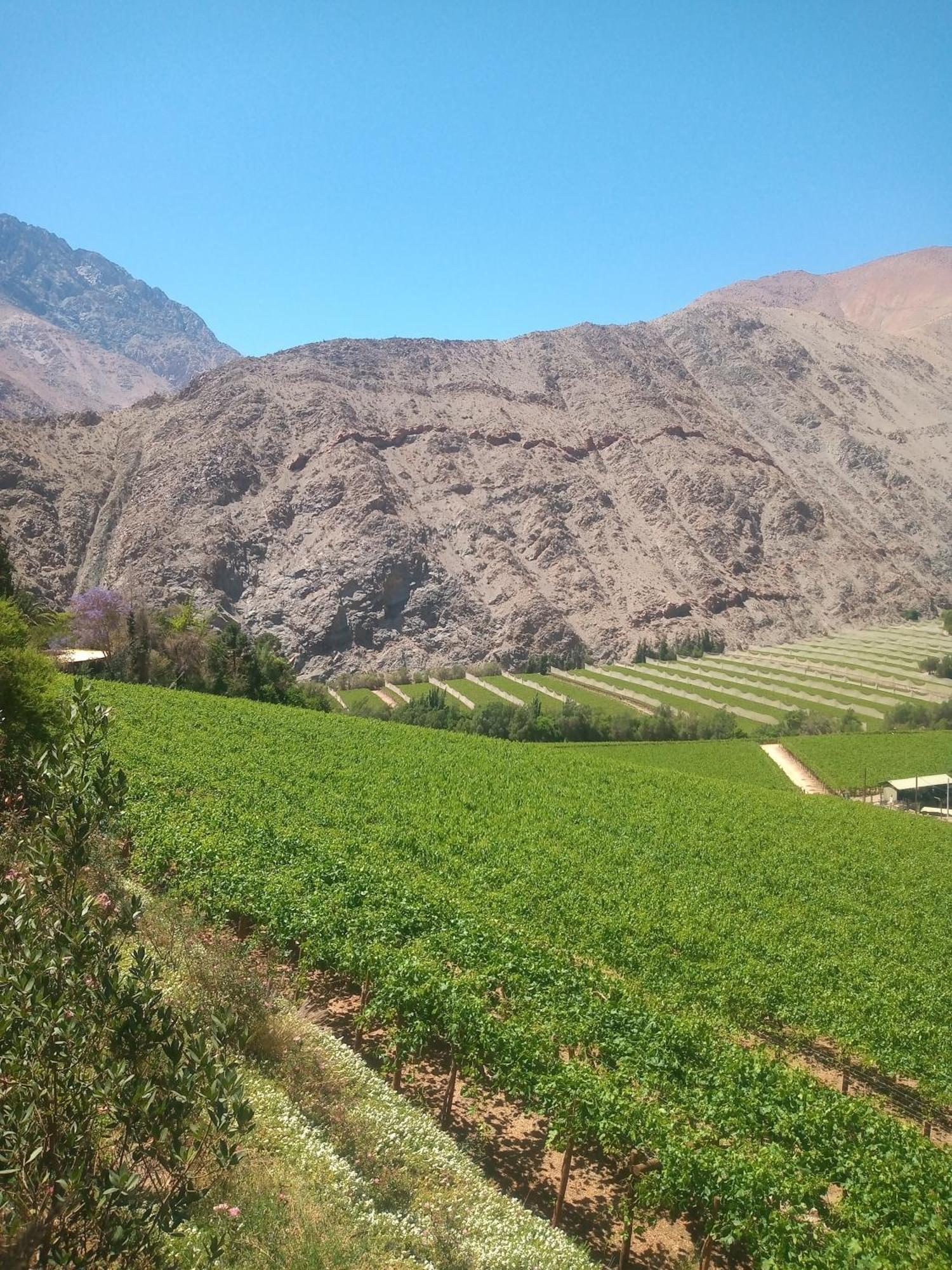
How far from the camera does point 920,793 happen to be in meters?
47.0

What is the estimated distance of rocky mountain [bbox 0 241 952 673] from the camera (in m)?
98.2

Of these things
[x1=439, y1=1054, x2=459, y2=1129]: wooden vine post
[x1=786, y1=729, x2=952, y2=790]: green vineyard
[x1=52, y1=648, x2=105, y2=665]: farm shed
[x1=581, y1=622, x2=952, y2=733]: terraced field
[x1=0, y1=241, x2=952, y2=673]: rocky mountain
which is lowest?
[x1=786, y1=729, x2=952, y2=790]: green vineyard

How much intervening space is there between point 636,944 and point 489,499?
10339cm

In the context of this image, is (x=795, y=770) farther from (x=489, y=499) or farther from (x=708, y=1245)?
(x=489, y=499)

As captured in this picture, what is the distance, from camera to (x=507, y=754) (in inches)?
1608

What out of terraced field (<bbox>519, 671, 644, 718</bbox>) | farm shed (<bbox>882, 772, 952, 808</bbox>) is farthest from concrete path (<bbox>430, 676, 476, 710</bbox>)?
farm shed (<bbox>882, 772, 952, 808</bbox>)

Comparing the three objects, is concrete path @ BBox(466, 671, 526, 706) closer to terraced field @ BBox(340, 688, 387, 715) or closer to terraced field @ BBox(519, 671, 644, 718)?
terraced field @ BBox(519, 671, 644, 718)

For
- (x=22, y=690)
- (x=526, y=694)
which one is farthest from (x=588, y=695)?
(x=22, y=690)

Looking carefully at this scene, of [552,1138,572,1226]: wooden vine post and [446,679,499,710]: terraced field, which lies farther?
[446,679,499,710]: terraced field

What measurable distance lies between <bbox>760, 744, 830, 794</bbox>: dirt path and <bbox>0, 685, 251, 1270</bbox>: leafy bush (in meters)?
46.2

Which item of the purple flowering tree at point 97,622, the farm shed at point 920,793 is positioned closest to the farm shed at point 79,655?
the purple flowering tree at point 97,622

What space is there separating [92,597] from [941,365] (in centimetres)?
18648

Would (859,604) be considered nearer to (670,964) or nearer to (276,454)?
(276,454)

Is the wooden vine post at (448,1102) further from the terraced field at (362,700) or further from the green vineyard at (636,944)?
the terraced field at (362,700)
